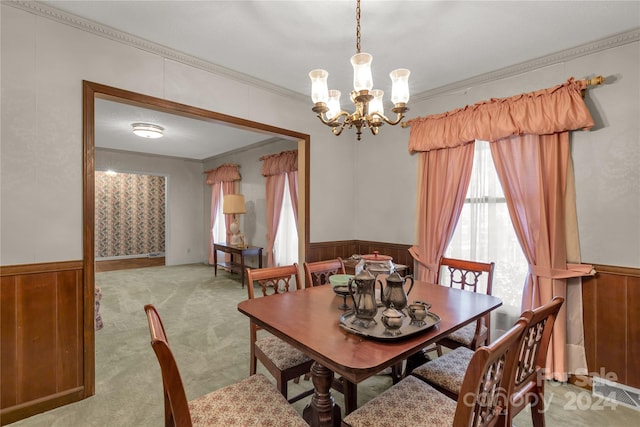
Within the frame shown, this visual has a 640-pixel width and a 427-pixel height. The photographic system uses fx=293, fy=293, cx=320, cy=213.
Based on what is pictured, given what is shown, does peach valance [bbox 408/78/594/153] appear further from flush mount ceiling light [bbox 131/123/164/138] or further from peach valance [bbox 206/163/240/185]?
peach valance [bbox 206/163/240/185]

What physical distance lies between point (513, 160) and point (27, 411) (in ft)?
12.8

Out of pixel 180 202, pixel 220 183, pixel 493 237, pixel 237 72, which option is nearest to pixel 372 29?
pixel 237 72

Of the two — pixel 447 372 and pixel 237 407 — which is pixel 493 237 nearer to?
pixel 447 372

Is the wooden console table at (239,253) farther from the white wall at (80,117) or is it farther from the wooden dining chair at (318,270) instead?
the wooden dining chair at (318,270)

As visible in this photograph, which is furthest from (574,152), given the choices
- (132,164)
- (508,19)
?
(132,164)

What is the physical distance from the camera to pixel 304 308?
1627 mm

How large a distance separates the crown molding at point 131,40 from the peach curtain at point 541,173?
218 centimetres

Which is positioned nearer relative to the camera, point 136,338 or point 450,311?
point 450,311

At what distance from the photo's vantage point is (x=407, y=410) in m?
1.21

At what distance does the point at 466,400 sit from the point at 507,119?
2.37m

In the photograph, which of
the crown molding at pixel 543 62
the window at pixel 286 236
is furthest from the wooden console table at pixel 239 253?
the crown molding at pixel 543 62

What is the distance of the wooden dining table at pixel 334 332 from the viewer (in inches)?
42.6

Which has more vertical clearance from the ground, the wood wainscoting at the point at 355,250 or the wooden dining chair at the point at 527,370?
the wood wainscoting at the point at 355,250

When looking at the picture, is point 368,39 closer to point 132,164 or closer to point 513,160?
point 513,160
